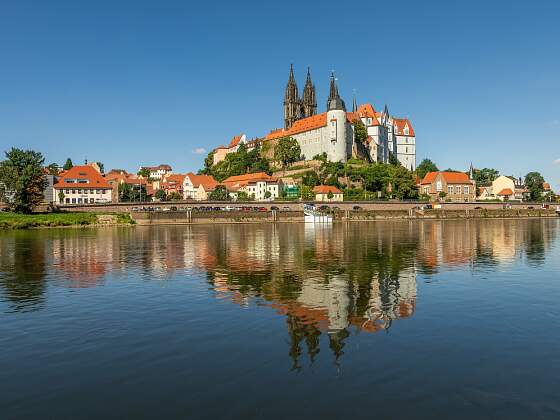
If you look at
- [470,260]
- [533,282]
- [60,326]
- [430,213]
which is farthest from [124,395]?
[430,213]

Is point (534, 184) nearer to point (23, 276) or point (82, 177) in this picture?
point (82, 177)

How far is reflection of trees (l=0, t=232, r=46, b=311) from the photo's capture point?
22906 millimetres

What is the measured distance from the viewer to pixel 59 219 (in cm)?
9375

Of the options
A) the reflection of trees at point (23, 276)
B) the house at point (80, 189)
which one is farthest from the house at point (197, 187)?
the reflection of trees at point (23, 276)

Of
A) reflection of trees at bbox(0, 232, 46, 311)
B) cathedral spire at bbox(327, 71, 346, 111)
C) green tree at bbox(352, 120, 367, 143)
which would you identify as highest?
cathedral spire at bbox(327, 71, 346, 111)

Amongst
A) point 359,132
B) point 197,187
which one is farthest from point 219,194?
point 359,132

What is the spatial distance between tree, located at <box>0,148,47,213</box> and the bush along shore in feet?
9.30

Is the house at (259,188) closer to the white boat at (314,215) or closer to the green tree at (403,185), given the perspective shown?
the green tree at (403,185)

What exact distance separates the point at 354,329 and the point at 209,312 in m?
6.42

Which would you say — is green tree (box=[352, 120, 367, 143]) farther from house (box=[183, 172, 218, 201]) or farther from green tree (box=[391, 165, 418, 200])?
house (box=[183, 172, 218, 201])

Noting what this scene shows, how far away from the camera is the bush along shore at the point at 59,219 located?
8819 cm

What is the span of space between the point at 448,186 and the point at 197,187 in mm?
91893

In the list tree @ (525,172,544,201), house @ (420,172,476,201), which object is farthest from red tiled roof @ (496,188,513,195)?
house @ (420,172,476,201)

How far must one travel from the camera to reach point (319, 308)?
2042 cm
